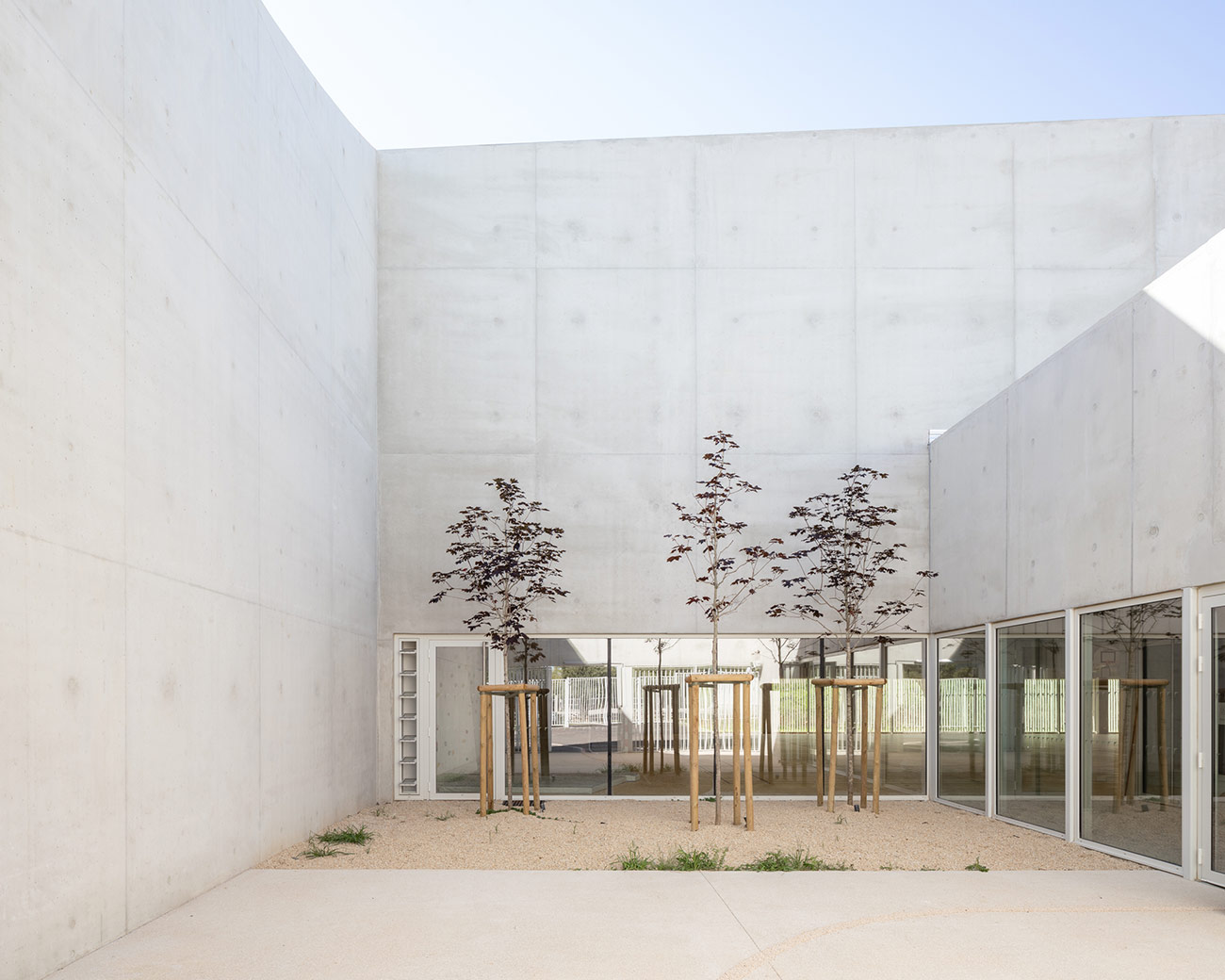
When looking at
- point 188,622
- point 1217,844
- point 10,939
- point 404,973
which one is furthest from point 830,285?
point 10,939

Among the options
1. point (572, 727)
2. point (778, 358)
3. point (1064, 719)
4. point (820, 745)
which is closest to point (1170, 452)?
point (1064, 719)

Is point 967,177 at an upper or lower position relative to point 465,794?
upper

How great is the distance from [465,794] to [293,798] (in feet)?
12.4

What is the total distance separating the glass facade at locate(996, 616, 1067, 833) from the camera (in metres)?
9.38

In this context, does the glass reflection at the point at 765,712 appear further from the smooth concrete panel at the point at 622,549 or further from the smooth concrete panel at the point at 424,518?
the smooth concrete panel at the point at 424,518

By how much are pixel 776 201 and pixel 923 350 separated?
7.70 feet

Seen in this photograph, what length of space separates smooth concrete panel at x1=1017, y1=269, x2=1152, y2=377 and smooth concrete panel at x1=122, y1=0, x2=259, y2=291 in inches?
328

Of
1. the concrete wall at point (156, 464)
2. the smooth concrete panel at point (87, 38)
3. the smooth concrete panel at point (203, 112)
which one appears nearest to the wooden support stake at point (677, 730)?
the concrete wall at point (156, 464)

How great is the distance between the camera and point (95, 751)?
5.45 metres

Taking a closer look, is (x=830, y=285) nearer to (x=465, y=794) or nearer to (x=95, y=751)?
(x=465, y=794)

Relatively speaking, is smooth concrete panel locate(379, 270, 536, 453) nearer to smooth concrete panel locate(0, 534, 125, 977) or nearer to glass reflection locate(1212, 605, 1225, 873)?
smooth concrete panel locate(0, 534, 125, 977)

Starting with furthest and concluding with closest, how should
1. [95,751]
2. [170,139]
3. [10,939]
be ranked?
[170,139], [95,751], [10,939]

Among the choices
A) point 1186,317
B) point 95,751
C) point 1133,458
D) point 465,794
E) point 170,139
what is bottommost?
point 465,794

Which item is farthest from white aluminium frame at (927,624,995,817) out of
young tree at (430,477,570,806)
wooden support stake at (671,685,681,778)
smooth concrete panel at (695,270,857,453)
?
young tree at (430,477,570,806)
